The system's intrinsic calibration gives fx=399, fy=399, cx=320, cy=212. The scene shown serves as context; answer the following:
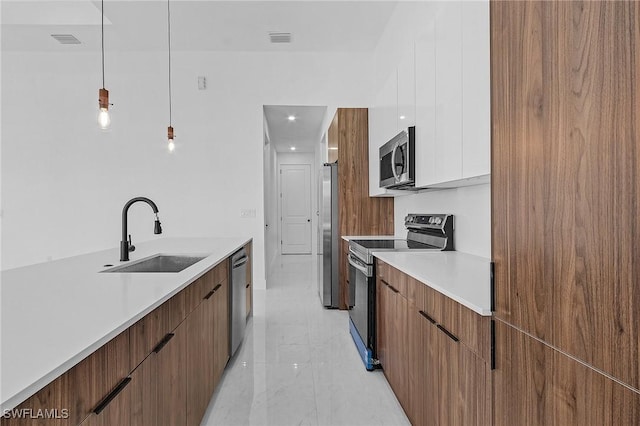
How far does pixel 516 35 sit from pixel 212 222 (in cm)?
495

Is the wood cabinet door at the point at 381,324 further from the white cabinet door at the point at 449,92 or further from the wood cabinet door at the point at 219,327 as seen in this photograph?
the wood cabinet door at the point at 219,327

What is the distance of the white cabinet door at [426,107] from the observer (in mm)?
2336

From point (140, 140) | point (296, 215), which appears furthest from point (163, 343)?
point (296, 215)

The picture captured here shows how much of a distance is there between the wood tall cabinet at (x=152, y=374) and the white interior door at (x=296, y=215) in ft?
25.2

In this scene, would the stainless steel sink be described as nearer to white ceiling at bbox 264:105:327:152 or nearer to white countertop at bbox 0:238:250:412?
white countertop at bbox 0:238:250:412

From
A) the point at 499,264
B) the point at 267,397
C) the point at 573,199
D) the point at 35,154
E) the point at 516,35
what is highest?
the point at 35,154

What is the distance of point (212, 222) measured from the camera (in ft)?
18.1

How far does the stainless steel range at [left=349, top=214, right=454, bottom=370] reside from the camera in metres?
2.74

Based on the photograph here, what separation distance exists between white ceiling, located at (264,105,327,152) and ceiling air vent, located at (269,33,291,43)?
849 mm

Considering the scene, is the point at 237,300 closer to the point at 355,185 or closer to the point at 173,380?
the point at 173,380

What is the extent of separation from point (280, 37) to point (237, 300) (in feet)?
11.5

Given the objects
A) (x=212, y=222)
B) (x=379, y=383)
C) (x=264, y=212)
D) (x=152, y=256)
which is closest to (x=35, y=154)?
(x=212, y=222)

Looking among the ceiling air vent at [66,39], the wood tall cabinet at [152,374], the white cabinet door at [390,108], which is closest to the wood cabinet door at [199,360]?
the wood tall cabinet at [152,374]

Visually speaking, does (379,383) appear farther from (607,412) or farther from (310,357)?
(607,412)
